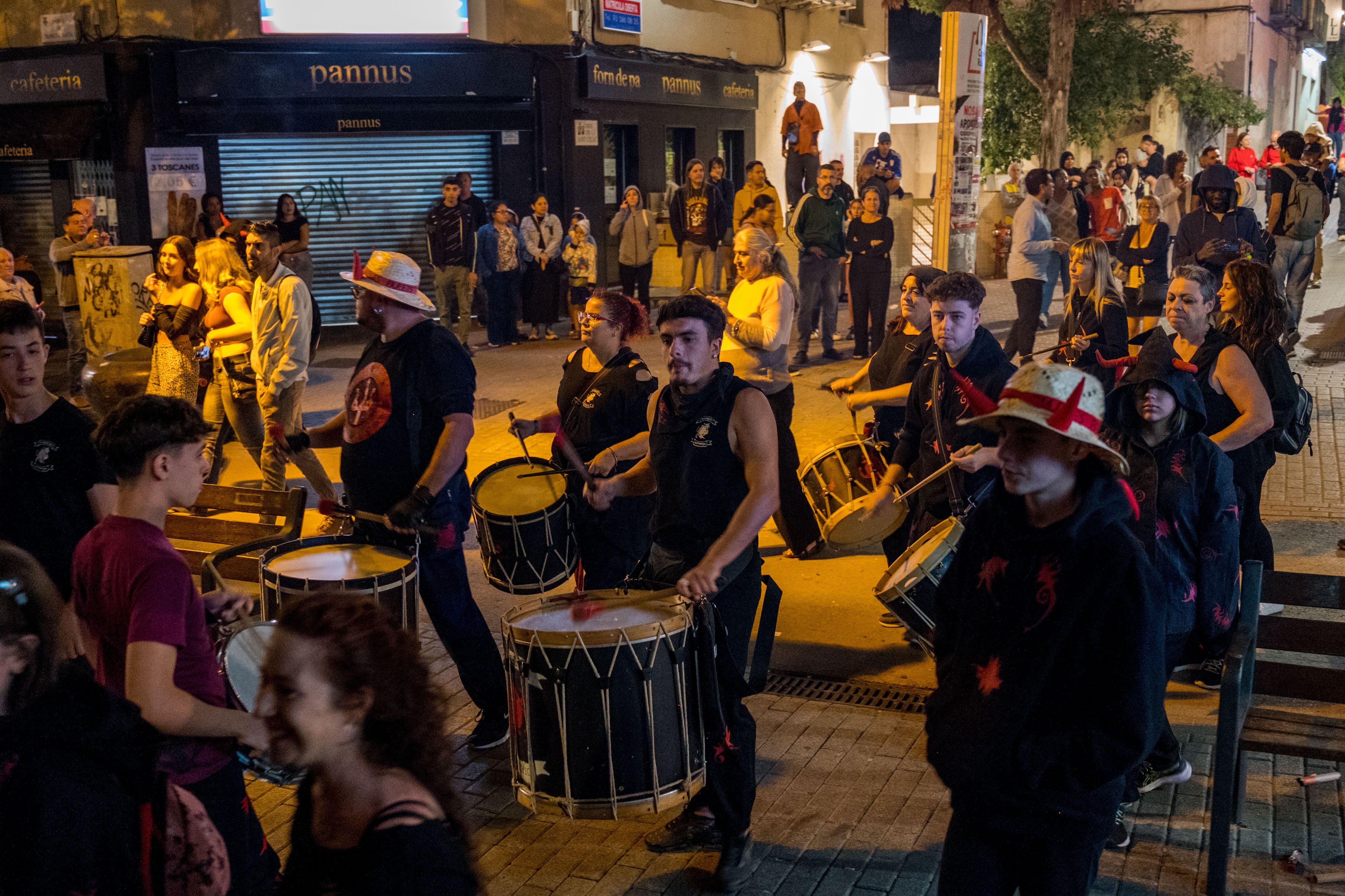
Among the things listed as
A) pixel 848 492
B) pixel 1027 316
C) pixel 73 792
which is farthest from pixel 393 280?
pixel 1027 316

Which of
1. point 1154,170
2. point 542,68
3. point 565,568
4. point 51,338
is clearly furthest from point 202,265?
point 1154,170

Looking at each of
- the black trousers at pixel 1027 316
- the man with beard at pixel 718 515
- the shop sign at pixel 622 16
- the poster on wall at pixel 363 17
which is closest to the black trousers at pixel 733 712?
the man with beard at pixel 718 515

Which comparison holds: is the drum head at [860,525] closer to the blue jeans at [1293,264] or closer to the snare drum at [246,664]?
the snare drum at [246,664]

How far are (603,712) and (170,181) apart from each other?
1530 centimetres

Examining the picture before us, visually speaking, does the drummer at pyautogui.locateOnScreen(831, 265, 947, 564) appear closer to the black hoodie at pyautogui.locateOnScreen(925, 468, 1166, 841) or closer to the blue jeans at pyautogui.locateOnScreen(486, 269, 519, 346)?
the black hoodie at pyautogui.locateOnScreen(925, 468, 1166, 841)

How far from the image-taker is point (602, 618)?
419cm

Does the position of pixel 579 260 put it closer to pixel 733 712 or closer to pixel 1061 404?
pixel 733 712

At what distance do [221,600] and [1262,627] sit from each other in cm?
353

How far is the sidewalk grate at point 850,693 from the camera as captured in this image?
6.17 metres

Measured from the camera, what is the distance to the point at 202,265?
33.6 feet

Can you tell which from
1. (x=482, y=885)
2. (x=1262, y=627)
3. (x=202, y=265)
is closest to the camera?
(x=482, y=885)

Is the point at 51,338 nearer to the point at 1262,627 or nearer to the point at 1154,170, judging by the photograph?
the point at 1262,627

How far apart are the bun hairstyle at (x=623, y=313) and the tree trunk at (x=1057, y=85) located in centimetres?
1931

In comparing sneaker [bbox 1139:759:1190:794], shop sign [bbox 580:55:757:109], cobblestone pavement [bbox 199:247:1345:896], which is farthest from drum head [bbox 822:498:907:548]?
shop sign [bbox 580:55:757:109]
